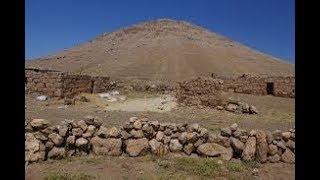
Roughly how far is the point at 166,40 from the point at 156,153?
67585 mm

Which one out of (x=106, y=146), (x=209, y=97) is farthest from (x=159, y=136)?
(x=209, y=97)

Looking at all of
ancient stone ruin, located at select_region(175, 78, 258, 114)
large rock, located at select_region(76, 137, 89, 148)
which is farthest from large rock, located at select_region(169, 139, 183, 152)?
ancient stone ruin, located at select_region(175, 78, 258, 114)

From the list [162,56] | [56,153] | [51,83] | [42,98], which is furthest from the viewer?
[162,56]

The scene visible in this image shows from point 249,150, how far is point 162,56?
53739 millimetres

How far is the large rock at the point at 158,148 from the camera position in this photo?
8.76m

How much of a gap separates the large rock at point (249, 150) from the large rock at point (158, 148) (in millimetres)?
1555

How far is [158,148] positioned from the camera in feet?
28.9

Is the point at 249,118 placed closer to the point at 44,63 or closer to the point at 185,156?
the point at 185,156

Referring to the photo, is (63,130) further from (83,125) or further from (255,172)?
(255,172)

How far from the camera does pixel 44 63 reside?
6688cm

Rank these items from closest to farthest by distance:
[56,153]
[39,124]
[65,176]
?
[65,176]
[56,153]
[39,124]

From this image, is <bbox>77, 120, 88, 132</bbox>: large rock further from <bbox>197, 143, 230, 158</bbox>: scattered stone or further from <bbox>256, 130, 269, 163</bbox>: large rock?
<bbox>256, 130, 269, 163</bbox>: large rock
